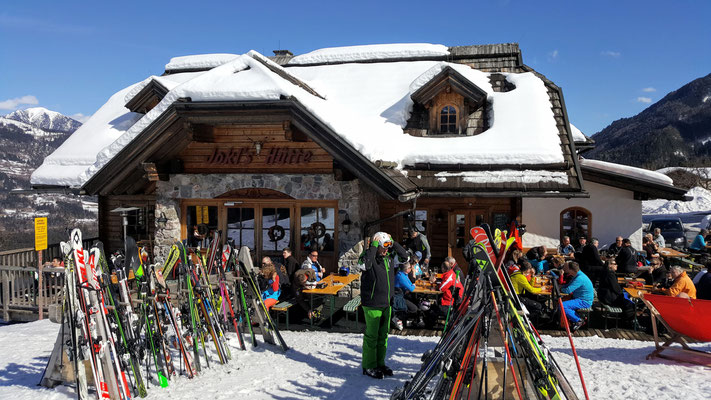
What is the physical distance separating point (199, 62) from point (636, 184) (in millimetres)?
14434

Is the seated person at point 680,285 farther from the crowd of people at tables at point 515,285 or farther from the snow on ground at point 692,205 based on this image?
the snow on ground at point 692,205

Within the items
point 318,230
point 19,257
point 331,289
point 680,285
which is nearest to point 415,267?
point 331,289

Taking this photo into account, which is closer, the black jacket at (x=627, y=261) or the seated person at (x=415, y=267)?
the seated person at (x=415, y=267)

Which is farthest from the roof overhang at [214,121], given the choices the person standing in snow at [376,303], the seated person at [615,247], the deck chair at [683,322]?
the seated person at [615,247]

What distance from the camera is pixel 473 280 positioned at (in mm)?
4938

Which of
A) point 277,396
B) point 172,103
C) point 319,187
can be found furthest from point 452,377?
point 172,103

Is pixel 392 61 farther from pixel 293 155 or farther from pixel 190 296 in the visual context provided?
pixel 190 296

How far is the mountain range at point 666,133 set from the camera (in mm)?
80438

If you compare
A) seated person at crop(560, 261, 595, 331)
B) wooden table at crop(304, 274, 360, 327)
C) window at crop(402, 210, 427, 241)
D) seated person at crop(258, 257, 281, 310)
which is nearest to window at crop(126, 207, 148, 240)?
seated person at crop(258, 257, 281, 310)

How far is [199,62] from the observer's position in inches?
728

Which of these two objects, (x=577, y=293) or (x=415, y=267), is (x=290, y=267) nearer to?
(x=415, y=267)

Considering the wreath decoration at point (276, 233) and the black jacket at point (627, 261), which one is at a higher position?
the wreath decoration at point (276, 233)

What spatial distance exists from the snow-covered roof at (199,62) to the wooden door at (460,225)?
10.1 meters

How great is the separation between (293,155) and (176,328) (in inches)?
230
